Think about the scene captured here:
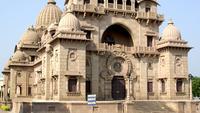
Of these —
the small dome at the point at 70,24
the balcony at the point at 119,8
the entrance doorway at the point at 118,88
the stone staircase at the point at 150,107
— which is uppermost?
the balcony at the point at 119,8

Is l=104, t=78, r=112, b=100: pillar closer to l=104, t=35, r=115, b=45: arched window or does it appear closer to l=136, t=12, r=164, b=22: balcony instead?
l=104, t=35, r=115, b=45: arched window

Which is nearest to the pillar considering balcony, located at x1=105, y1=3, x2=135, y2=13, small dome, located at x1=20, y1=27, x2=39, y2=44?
balcony, located at x1=105, y1=3, x2=135, y2=13

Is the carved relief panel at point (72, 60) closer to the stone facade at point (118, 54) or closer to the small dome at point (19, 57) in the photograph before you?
the stone facade at point (118, 54)

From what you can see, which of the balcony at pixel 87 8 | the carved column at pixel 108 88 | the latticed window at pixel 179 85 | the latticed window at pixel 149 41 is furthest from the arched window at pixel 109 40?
the latticed window at pixel 179 85

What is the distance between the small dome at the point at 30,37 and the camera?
184 ft

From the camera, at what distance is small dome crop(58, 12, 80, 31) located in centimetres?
3662

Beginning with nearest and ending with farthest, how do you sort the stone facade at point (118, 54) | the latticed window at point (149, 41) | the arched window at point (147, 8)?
the stone facade at point (118, 54) < the latticed window at point (149, 41) < the arched window at point (147, 8)

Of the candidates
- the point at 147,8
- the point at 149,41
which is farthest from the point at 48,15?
the point at 149,41

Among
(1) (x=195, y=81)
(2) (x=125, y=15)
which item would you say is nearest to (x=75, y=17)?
(2) (x=125, y=15)

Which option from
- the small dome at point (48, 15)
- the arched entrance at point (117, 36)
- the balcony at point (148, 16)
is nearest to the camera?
the balcony at point (148, 16)

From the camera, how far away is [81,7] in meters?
39.8

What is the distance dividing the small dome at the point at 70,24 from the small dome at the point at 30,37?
19.9 meters

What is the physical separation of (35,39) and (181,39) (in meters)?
25.4

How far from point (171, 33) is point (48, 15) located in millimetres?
25992
